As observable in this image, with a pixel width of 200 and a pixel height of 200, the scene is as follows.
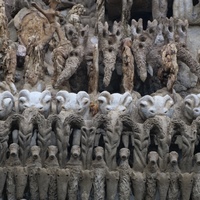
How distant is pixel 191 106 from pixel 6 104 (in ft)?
4.12

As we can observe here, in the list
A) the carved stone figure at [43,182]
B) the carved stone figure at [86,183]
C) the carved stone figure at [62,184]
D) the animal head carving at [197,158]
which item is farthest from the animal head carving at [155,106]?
the carved stone figure at [43,182]

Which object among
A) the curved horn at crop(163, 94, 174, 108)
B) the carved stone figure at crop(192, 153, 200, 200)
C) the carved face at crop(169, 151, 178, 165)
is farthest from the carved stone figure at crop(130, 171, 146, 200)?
the curved horn at crop(163, 94, 174, 108)

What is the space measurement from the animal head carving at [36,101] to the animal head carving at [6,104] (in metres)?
0.07

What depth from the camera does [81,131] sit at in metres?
6.18

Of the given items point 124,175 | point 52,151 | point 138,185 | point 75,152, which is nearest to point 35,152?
point 52,151

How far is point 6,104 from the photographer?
20.4 feet

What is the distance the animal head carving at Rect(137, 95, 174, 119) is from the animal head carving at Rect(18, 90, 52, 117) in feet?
2.07

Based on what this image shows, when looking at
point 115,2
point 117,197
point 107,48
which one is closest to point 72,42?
point 107,48

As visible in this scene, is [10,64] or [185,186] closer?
[185,186]

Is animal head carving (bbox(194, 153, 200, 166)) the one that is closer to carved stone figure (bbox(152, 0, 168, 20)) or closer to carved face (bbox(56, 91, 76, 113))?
carved face (bbox(56, 91, 76, 113))

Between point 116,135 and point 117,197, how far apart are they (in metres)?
0.41

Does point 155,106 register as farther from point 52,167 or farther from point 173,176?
point 52,167

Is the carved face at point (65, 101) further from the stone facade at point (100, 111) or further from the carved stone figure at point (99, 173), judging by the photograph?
the carved stone figure at point (99, 173)

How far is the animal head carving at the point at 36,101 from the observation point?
625cm
